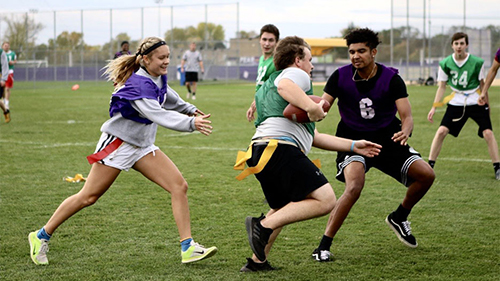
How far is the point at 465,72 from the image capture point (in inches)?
379

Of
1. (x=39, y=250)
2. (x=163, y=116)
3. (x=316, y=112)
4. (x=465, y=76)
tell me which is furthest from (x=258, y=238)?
(x=465, y=76)

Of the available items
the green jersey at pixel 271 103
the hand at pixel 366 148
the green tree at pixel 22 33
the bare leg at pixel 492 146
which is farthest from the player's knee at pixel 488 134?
the green tree at pixel 22 33

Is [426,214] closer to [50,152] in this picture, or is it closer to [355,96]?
[355,96]

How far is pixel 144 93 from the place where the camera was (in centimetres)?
491

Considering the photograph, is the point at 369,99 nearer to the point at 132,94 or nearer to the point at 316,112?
the point at 316,112

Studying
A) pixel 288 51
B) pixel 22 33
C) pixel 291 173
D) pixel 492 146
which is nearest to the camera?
pixel 291 173

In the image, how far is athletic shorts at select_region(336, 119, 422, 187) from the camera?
219 inches

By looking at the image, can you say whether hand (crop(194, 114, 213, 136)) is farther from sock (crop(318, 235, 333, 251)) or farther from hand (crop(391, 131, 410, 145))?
hand (crop(391, 131, 410, 145))

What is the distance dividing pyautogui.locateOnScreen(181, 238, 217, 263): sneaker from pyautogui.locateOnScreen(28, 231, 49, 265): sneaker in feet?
Result: 3.61

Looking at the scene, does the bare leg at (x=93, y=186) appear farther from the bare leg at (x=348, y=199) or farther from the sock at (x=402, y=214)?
the sock at (x=402, y=214)

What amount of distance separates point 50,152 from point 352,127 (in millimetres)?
7314

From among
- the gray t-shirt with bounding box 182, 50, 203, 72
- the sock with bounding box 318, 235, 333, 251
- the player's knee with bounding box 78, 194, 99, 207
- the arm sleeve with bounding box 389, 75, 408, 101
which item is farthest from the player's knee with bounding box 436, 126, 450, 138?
the gray t-shirt with bounding box 182, 50, 203, 72

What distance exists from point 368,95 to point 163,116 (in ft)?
5.92

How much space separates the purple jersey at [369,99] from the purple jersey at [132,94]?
1602 mm
